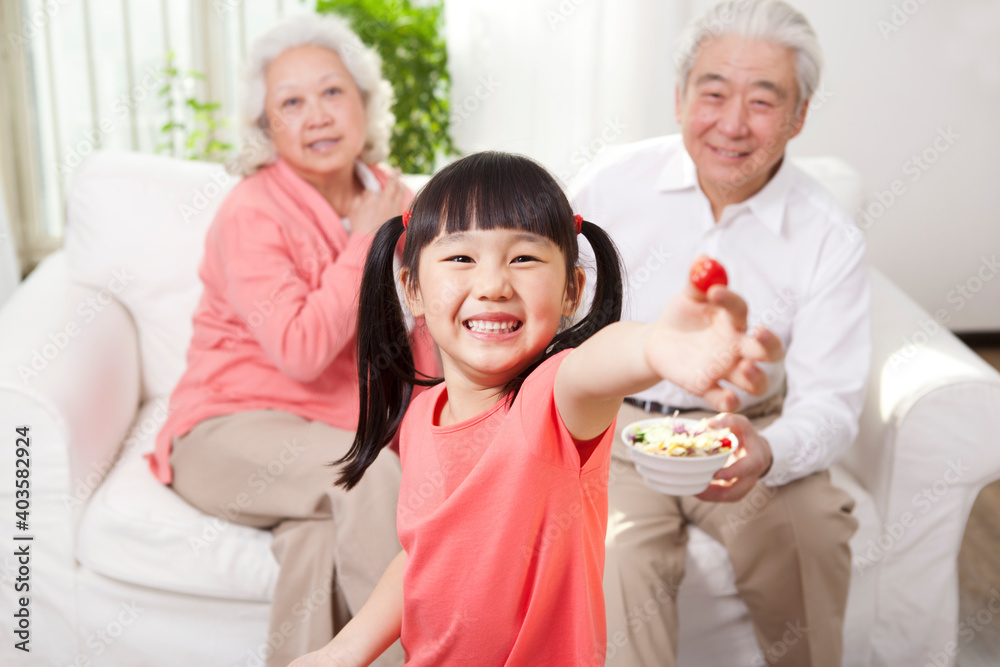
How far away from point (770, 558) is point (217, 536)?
0.98 m

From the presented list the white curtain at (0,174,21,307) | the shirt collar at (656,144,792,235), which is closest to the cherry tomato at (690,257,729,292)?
the shirt collar at (656,144,792,235)

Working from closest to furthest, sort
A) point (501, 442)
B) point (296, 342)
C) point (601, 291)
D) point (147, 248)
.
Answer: point (501, 442), point (601, 291), point (296, 342), point (147, 248)

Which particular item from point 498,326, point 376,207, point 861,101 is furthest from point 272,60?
point 861,101

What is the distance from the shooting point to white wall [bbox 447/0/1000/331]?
107 inches

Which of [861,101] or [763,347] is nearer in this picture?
[763,347]

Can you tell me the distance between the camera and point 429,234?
0.84 meters

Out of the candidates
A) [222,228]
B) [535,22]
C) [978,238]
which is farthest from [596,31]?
[978,238]

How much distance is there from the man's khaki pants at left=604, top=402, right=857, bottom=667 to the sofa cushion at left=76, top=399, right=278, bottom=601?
633mm

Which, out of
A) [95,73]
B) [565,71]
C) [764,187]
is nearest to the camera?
[764,187]

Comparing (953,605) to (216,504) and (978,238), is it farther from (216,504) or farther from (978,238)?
(978,238)

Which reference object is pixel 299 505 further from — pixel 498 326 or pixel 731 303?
pixel 731 303
